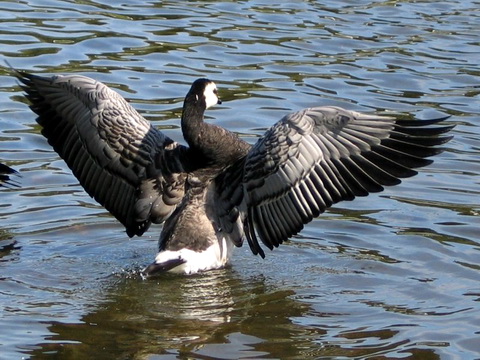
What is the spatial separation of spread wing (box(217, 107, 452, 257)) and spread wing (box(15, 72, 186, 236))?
0.82 metres

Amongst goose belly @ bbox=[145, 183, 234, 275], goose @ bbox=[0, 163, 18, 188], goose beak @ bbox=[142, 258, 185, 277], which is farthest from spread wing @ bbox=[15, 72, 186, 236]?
goose @ bbox=[0, 163, 18, 188]

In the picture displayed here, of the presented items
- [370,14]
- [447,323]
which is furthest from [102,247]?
[370,14]

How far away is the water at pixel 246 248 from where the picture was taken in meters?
7.80

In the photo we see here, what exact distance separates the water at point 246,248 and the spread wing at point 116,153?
0.46 metres

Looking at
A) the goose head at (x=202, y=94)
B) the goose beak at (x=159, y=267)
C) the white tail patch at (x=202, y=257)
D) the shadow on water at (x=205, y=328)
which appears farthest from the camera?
the goose head at (x=202, y=94)

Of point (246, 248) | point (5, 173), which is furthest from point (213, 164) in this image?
point (5, 173)

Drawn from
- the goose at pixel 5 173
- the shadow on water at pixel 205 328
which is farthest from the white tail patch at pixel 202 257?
the goose at pixel 5 173

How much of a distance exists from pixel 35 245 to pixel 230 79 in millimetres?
4758

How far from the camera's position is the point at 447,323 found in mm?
7934

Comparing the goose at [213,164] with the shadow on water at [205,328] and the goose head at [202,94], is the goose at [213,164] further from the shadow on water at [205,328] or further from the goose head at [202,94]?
the shadow on water at [205,328]

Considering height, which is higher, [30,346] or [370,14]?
[370,14]

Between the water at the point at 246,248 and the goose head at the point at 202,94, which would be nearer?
the water at the point at 246,248

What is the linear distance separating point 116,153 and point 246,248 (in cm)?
139

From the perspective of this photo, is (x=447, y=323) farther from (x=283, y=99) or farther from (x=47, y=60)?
(x=47, y=60)
